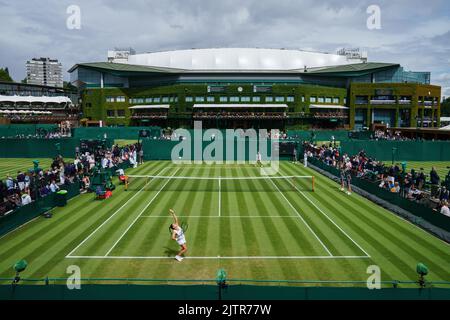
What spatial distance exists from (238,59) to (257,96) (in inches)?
896

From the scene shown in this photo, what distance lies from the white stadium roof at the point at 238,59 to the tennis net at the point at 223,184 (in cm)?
8065

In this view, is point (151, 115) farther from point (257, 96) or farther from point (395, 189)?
point (395, 189)

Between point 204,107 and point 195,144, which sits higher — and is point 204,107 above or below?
above

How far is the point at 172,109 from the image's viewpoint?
9781 cm

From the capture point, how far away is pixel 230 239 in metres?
Answer: 18.6

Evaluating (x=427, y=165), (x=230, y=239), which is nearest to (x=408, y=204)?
(x=230, y=239)

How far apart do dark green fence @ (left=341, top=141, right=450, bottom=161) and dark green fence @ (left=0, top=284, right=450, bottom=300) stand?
40.6 meters

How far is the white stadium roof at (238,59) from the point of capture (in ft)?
367

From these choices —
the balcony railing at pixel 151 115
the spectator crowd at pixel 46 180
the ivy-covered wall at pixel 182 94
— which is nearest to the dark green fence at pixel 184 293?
the spectator crowd at pixel 46 180

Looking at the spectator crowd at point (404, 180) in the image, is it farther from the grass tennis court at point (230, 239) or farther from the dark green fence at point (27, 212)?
the dark green fence at point (27, 212)

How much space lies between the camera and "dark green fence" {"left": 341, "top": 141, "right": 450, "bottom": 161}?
4941 centimetres
